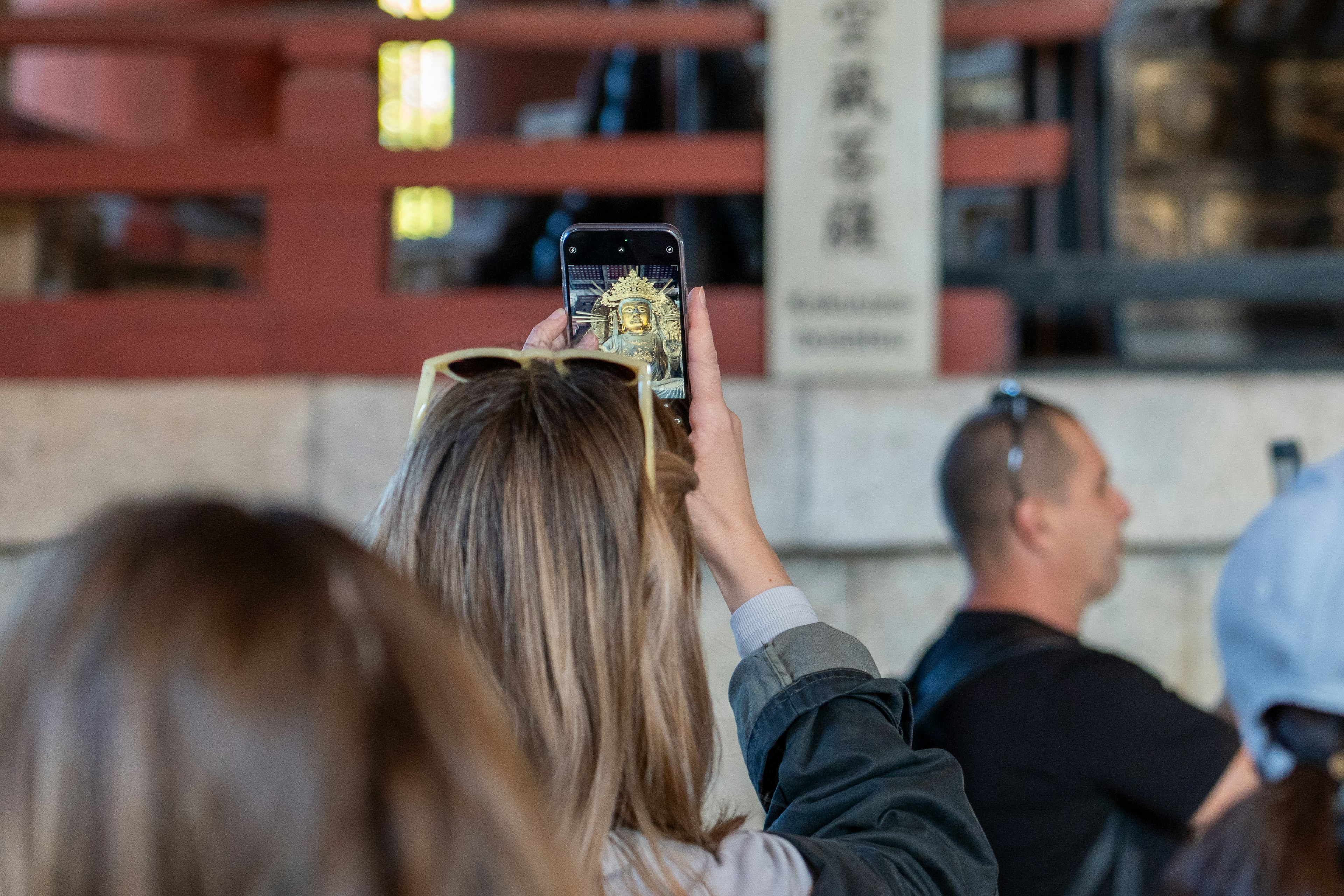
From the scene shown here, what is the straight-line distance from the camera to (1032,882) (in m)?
1.89

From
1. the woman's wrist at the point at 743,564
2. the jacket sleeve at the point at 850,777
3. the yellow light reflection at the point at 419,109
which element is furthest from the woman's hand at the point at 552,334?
the yellow light reflection at the point at 419,109

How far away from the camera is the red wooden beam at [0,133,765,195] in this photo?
3.29m

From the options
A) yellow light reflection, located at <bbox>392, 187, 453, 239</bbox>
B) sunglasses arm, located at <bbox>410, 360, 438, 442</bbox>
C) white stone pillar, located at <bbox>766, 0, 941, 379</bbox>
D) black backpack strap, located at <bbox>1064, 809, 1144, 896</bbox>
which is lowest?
black backpack strap, located at <bbox>1064, 809, 1144, 896</bbox>

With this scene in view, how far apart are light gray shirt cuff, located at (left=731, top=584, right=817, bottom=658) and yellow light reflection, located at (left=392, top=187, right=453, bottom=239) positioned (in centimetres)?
786

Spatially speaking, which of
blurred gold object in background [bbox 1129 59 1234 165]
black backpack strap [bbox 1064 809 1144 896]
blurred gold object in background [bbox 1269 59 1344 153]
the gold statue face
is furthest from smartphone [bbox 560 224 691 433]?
blurred gold object in background [bbox 1269 59 1344 153]

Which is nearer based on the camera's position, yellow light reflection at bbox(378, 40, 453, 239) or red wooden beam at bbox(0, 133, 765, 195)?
red wooden beam at bbox(0, 133, 765, 195)

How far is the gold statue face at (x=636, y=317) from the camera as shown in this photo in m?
1.24

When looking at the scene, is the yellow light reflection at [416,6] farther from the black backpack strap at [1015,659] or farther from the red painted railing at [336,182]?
the black backpack strap at [1015,659]

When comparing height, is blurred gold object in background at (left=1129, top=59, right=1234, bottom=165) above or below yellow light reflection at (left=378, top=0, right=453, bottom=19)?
below

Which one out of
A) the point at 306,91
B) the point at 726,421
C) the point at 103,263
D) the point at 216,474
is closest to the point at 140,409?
the point at 216,474

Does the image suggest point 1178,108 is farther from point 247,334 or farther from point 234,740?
point 234,740

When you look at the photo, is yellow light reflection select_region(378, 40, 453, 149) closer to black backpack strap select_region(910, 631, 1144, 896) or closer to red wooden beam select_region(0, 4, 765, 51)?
red wooden beam select_region(0, 4, 765, 51)

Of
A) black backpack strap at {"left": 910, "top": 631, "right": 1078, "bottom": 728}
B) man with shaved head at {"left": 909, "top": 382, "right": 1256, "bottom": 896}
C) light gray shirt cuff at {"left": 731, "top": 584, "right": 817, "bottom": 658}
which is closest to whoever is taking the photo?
light gray shirt cuff at {"left": 731, "top": 584, "right": 817, "bottom": 658}

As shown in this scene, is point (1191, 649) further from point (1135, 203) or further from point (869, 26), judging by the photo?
point (1135, 203)
